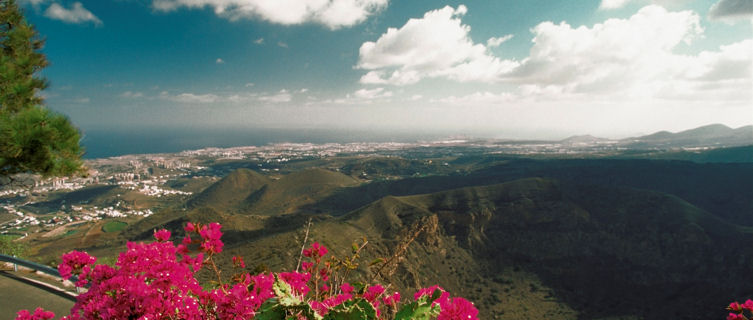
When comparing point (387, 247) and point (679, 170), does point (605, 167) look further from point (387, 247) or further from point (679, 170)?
point (387, 247)

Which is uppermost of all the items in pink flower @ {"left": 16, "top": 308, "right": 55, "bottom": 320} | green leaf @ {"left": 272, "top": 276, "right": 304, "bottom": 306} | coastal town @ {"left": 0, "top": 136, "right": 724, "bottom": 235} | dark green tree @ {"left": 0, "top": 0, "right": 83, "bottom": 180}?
dark green tree @ {"left": 0, "top": 0, "right": 83, "bottom": 180}

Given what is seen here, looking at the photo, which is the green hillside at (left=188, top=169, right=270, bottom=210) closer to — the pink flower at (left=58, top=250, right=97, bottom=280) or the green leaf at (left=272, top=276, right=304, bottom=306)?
the pink flower at (left=58, top=250, right=97, bottom=280)

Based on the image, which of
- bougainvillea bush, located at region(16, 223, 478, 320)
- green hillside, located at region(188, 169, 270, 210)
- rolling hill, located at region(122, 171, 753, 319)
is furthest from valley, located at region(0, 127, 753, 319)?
bougainvillea bush, located at region(16, 223, 478, 320)

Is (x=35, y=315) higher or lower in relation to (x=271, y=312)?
lower

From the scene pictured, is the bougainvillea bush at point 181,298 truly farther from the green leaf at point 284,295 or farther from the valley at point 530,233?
the valley at point 530,233

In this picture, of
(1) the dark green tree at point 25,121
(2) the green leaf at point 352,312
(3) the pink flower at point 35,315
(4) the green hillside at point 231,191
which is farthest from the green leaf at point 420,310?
(4) the green hillside at point 231,191

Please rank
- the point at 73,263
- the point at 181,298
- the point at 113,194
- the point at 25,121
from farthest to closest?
the point at 113,194 < the point at 25,121 < the point at 73,263 < the point at 181,298

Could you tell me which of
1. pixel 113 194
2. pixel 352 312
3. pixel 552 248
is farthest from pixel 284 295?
pixel 113 194

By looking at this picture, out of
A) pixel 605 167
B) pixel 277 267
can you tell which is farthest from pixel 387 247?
pixel 605 167

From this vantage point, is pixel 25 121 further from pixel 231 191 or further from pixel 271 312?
pixel 231 191
